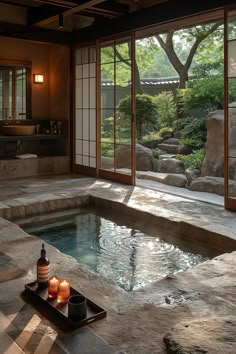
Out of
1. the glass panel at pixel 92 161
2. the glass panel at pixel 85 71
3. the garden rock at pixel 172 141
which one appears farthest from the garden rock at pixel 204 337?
the garden rock at pixel 172 141

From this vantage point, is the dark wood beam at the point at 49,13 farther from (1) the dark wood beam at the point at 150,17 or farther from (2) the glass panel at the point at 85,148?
(2) the glass panel at the point at 85,148

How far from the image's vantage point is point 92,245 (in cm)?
409

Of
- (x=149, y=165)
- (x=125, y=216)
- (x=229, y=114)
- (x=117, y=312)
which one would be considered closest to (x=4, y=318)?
(x=117, y=312)

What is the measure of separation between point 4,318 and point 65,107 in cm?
600

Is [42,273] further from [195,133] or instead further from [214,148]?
[195,133]

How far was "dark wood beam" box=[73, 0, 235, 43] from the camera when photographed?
194 inches

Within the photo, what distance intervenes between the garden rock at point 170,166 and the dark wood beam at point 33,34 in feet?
10.2

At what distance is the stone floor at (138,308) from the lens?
1.99 m

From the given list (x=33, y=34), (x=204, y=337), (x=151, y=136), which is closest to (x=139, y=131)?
(x=151, y=136)

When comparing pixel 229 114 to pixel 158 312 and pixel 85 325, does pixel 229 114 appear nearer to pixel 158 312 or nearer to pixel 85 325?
pixel 158 312

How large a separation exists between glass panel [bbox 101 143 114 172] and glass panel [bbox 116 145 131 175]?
0.14 meters

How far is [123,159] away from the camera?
266 inches

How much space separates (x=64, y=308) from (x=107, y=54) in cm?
546

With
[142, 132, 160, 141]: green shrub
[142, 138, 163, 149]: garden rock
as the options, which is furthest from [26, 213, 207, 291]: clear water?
[142, 132, 160, 141]: green shrub
